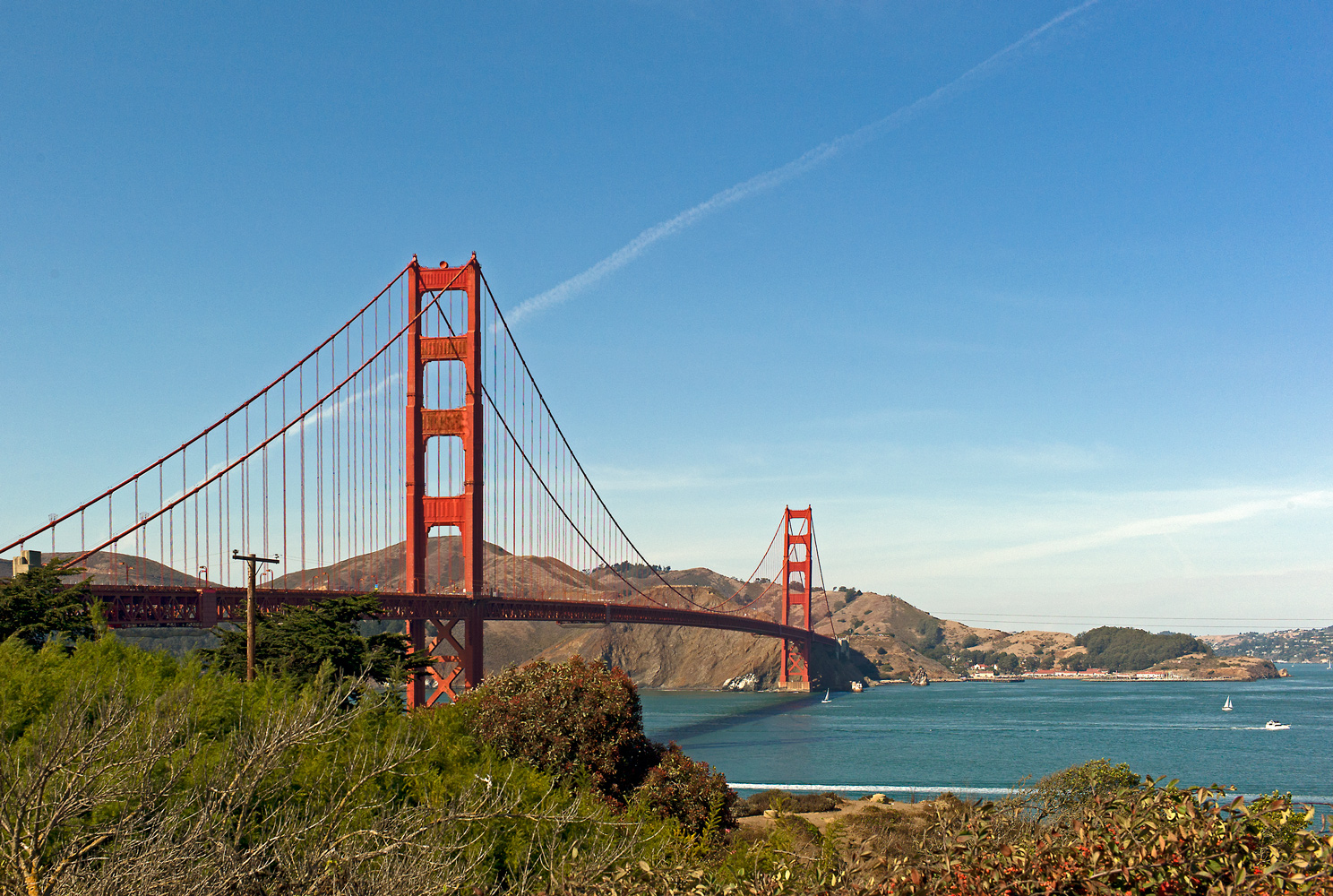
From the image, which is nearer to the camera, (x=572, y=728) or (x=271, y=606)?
(x=572, y=728)

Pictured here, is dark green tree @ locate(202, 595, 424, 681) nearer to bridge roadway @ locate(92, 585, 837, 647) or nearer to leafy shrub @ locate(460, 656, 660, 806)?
bridge roadway @ locate(92, 585, 837, 647)

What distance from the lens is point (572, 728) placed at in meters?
28.4

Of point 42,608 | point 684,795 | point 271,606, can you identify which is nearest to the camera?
point 684,795

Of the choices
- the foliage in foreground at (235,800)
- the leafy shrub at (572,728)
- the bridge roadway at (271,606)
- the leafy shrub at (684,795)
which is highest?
the bridge roadway at (271,606)

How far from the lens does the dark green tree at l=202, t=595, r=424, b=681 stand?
32031 millimetres

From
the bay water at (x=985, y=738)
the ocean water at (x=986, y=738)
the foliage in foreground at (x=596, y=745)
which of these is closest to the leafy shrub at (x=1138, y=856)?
the foliage in foreground at (x=596, y=745)

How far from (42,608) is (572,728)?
1634 centimetres

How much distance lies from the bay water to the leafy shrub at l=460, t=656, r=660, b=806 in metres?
29.3

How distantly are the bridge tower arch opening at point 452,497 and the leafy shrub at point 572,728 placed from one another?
24463 millimetres

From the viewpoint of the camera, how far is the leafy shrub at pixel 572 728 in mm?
27859

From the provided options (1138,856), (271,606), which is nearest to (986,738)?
(271,606)

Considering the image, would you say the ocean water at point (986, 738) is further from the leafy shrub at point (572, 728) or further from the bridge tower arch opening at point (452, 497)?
the leafy shrub at point (572, 728)

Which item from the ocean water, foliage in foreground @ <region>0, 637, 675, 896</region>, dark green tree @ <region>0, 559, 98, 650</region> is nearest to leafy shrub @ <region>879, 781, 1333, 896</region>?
foliage in foreground @ <region>0, 637, 675, 896</region>

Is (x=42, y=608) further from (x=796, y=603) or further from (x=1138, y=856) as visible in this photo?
(x=796, y=603)
